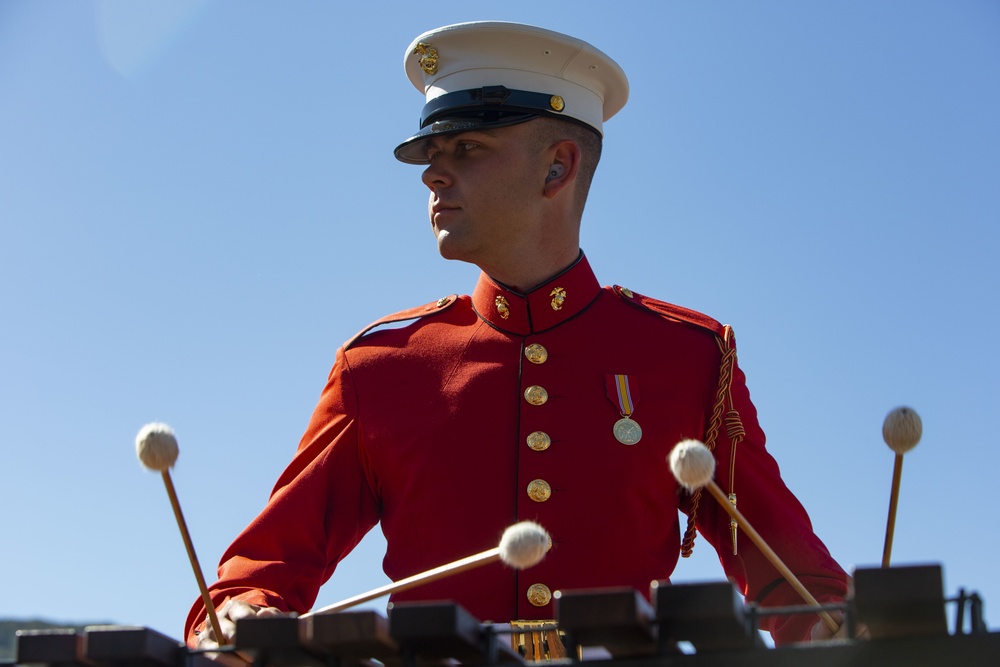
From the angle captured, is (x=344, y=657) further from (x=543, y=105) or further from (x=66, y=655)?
(x=543, y=105)

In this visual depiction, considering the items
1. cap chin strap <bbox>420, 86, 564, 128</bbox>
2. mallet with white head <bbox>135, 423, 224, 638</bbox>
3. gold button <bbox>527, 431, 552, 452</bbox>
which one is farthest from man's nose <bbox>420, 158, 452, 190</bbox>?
mallet with white head <bbox>135, 423, 224, 638</bbox>

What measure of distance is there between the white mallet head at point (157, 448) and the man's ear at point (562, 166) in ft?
6.27

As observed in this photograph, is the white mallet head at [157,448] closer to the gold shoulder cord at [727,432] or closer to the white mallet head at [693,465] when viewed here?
the white mallet head at [693,465]

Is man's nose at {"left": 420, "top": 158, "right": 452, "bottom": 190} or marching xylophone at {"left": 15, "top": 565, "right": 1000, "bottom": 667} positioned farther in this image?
man's nose at {"left": 420, "top": 158, "right": 452, "bottom": 190}

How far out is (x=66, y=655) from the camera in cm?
304

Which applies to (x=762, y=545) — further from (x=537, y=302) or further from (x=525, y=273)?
(x=525, y=273)

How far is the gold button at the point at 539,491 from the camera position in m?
4.45

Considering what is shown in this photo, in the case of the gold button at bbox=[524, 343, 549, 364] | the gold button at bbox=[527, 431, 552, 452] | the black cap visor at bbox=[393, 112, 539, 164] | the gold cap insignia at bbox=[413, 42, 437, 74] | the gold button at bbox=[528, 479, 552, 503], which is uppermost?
the gold cap insignia at bbox=[413, 42, 437, 74]

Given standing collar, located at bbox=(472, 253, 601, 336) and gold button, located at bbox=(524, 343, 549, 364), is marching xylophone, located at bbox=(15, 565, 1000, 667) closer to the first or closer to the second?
gold button, located at bbox=(524, 343, 549, 364)

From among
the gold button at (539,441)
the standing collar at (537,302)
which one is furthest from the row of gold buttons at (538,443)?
the standing collar at (537,302)

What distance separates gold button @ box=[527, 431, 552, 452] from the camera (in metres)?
4.52

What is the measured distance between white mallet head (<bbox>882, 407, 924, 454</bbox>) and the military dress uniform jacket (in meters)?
0.91

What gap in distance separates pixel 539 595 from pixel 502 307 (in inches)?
38.7

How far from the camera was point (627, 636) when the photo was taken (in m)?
2.91
